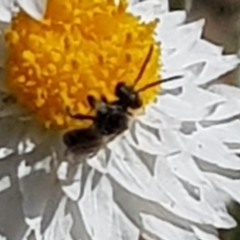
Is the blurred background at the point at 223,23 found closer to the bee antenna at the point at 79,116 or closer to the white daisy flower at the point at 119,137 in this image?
the white daisy flower at the point at 119,137

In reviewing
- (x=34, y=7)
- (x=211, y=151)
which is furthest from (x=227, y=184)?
(x=34, y=7)

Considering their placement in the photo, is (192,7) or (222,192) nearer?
(222,192)

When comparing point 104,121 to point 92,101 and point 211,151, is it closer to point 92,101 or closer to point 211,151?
point 92,101

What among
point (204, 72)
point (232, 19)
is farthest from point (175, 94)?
point (232, 19)

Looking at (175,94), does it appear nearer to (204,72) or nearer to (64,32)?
(204,72)

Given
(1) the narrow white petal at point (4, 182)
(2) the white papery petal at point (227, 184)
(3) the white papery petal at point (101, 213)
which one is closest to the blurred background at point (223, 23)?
(2) the white papery petal at point (227, 184)

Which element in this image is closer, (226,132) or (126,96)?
(126,96)
